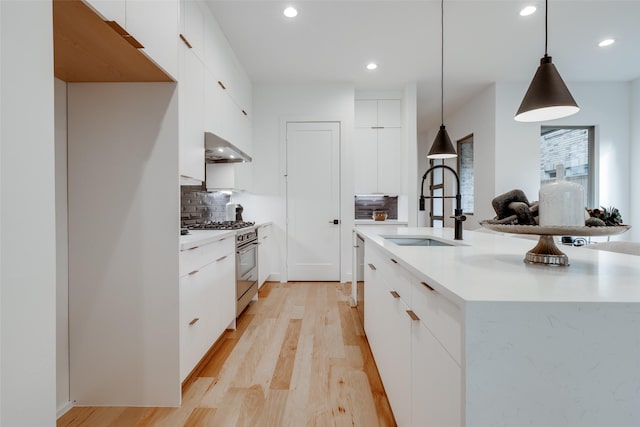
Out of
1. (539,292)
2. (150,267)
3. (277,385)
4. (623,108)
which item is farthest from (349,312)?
(623,108)

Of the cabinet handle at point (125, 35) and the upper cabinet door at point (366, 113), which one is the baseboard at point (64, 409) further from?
the upper cabinet door at point (366, 113)

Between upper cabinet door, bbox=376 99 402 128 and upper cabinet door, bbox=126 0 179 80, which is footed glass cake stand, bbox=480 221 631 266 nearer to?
upper cabinet door, bbox=126 0 179 80

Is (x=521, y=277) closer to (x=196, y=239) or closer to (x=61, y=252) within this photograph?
(x=196, y=239)

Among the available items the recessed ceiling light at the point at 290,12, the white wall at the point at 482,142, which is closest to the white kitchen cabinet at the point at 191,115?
the recessed ceiling light at the point at 290,12

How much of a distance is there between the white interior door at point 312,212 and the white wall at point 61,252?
311 cm

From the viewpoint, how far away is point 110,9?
44.8 inches

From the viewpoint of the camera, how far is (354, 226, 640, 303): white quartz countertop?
27.7 inches

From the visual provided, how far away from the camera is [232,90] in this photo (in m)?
3.56

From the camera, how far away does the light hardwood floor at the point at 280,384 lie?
1.57 m

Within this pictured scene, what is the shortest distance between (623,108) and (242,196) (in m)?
5.92

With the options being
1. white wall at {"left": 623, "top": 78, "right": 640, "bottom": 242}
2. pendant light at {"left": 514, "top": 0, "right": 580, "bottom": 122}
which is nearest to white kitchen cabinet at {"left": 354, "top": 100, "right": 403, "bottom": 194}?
pendant light at {"left": 514, "top": 0, "right": 580, "bottom": 122}

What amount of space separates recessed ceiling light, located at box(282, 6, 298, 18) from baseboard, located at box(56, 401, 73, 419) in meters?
3.38

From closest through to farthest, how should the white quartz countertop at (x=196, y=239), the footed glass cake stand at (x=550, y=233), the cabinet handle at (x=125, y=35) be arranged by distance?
the footed glass cake stand at (x=550, y=233) < the cabinet handle at (x=125, y=35) < the white quartz countertop at (x=196, y=239)

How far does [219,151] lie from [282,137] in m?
1.71
